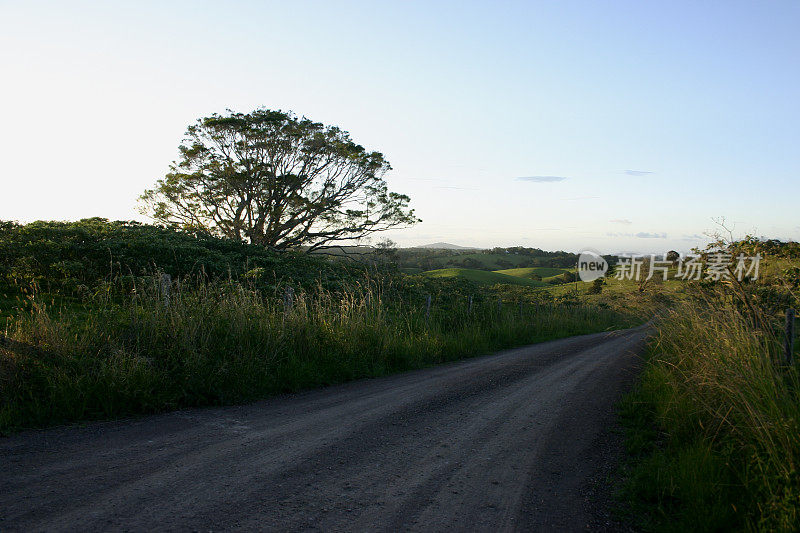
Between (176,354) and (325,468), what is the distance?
12.5 ft

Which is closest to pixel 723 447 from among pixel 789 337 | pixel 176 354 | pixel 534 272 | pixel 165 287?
pixel 789 337

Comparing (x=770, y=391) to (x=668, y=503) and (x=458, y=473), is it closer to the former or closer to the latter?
(x=668, y=503)

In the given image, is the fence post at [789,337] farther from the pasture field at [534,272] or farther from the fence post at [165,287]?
the pasture field at [534,272]

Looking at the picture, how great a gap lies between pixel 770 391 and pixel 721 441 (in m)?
0.66

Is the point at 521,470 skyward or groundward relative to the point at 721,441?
groundward

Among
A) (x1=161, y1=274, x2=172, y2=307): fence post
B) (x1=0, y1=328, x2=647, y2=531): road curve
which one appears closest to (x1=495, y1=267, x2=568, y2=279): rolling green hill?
(x1=161, y1=274, x2=172, y2=307): fence post

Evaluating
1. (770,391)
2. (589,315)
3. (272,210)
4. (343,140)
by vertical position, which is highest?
(343,140)

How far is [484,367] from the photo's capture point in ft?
35.6

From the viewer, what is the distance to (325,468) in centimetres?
461

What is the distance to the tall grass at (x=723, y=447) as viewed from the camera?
3.63m

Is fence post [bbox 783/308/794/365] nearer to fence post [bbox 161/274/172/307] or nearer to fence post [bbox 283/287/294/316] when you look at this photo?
fence post [bbox 283/287/294/316]

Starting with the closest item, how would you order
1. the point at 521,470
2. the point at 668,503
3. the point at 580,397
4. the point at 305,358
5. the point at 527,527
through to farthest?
the point at 527,527, the point at 668,503, the point at 521,470, the point at 580,397, the point at 305,358

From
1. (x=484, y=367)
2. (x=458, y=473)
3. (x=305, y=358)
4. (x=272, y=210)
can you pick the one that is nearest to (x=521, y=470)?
(x=458, y=473)

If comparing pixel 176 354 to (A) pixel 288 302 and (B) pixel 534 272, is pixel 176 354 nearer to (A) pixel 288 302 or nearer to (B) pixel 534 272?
(A) pixel 288 302
